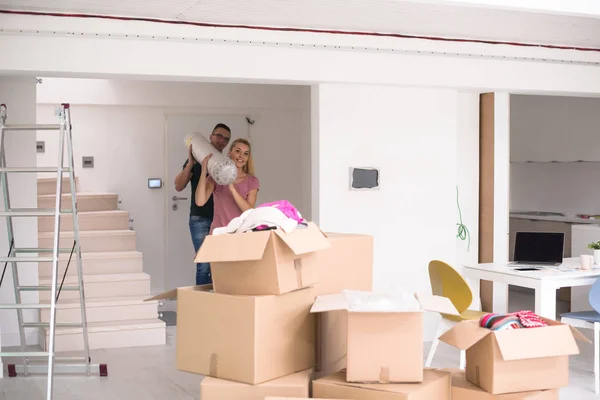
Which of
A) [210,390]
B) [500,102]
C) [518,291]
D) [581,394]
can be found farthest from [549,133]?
[210,390]

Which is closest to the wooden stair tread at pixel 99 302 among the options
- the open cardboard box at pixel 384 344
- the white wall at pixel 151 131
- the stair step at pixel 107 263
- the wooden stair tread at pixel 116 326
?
the wooden stair tread at pixel 116 326

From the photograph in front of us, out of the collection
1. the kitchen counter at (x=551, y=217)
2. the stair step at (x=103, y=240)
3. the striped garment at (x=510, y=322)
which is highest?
the kitchen counter at (x=551, y=217)

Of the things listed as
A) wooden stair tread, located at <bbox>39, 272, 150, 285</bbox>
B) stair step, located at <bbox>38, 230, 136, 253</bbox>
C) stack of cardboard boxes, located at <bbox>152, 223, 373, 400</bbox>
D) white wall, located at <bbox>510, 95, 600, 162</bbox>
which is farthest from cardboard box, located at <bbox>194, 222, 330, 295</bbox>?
white wall, located at <bbox>510, 95, 600, 162</bbox>

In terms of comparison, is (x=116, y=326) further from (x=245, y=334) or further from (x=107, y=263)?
(x=245, y=334)

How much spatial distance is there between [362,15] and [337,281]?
2.24 meters

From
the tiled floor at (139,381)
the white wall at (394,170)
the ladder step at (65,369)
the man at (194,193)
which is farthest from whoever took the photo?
the man at (194,193)

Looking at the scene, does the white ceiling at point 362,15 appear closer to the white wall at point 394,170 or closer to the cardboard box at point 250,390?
the white wall at point 394,170

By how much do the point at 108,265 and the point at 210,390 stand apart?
4.18 m

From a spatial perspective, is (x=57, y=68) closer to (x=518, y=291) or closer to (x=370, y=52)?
(x=370, y=52)

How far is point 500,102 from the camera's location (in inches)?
271

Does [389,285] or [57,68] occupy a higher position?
[57,68]

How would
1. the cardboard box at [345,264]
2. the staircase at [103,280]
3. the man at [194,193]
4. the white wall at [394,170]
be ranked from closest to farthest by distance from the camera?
the cardboard box at [345,264], the white wall at [394,170], the staircase at [103,280], the man at [194,193]

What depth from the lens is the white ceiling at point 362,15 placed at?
205 inches

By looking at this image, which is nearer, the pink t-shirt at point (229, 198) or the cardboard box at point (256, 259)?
the cardboard box at point (256, 259)
